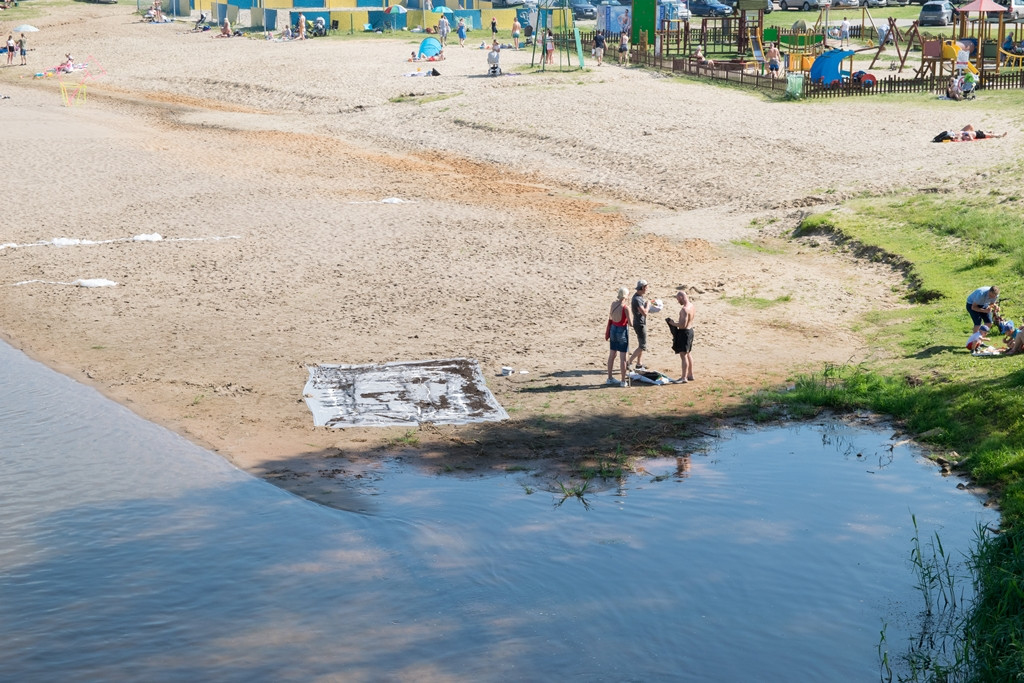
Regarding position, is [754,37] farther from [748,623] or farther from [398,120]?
[748,623]

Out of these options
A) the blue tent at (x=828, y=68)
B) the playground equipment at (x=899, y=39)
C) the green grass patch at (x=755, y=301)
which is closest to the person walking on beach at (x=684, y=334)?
the green grass patch at (x=755, y=301)

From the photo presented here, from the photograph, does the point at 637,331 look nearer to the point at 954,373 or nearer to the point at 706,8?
the point at 954,373

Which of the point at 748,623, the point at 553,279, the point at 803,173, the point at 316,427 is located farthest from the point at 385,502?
the point at 803,173

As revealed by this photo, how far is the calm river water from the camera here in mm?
9852

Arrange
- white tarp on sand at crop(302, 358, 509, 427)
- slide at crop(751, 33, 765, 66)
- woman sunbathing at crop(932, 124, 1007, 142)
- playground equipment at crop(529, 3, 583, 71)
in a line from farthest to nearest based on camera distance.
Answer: playground equipment at crop(529, 3, 583, 71) < slide at crop(751, 33, 765, 66) < woman sunbathing at crop(932, 124, 1007, 142) < white tarp on sand at crop(302, 358, 509, 427)

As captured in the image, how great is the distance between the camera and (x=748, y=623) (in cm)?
1028

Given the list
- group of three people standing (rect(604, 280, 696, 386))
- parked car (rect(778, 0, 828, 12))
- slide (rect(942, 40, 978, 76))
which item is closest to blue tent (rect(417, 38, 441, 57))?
slide (rect(942, 40, 978, 76))

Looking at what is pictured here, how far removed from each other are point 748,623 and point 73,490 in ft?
25.0

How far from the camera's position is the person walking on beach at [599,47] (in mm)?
52469

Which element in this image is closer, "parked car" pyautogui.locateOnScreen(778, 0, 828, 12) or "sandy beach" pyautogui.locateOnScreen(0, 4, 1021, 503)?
"sandy beach" pyautogui.locateOnScreen(0, 4, 1021, 503)

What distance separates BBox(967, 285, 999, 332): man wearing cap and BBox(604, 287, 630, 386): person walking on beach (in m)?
4.79

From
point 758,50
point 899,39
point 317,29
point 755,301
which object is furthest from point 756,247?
point 317,29

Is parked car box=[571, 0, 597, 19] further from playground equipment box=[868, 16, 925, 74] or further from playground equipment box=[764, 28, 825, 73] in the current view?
playground equipment box=[868, 16, 925, 74]

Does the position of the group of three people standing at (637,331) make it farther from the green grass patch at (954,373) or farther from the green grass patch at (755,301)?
the green grass patch at (755,301)
